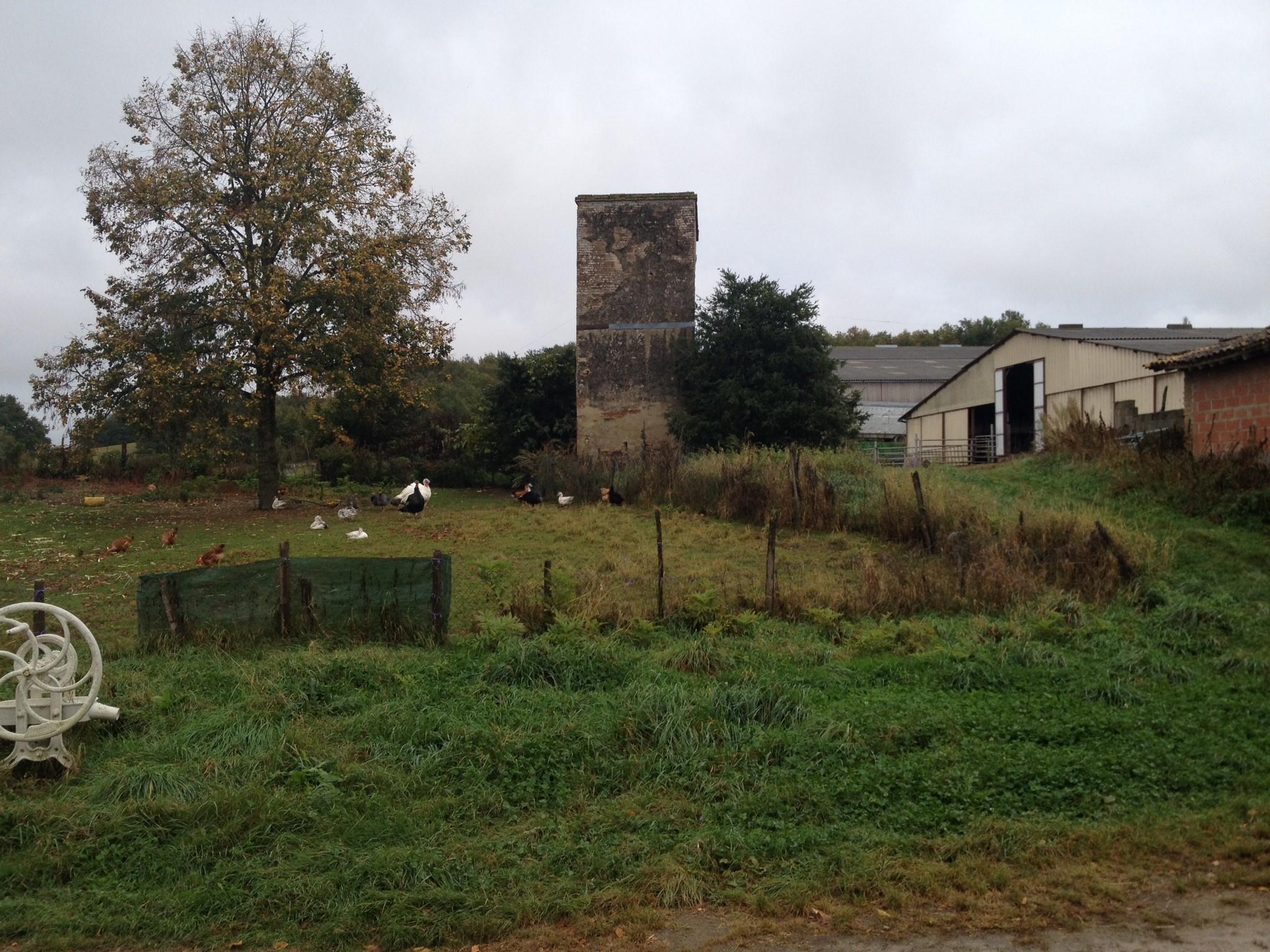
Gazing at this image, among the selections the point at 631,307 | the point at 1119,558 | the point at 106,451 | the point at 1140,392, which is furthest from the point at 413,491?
the point at 106,451

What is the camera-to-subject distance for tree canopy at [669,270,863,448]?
2939 centimetres

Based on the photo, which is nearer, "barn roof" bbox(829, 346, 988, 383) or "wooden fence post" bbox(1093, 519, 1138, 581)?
"wooden fence post" bbox(1093, 519, 1138, 581)

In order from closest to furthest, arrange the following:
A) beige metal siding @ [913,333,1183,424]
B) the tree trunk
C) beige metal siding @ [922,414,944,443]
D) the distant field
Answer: beige metal siding @ [913,333,1183,424], the tree trunk, beige metal siding @ [922,414,944,443], the distant field

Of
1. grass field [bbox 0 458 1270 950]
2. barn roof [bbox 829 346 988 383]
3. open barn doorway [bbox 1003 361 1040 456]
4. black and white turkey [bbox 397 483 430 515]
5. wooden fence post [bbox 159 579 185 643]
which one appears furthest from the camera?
barn roof [bbox 829 346 988 383]

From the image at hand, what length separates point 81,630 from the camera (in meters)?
6.79

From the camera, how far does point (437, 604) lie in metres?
9.84

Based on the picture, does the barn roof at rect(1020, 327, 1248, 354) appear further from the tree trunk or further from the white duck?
the tree trunk

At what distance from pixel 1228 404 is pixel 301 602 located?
53.2ft

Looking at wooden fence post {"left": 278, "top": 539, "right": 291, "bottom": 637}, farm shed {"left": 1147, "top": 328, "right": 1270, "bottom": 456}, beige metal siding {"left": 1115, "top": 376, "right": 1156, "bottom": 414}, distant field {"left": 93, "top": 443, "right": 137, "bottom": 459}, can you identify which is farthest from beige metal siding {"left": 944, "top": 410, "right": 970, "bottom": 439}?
distant field {"left": 93, "top": 443, "right": 137, "bottom": 459}

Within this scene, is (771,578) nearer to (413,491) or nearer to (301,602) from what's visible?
(301,602)

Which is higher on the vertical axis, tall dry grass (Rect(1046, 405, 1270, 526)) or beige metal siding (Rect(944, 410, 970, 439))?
beige metal siding (Rect(944, 410, 970, 439))

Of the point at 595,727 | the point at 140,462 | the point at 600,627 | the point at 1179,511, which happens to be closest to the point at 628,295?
the point at 140,462

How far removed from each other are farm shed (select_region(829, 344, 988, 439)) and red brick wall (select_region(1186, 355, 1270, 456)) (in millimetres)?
27146

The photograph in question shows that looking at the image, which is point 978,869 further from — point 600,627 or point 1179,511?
point 1179,511
